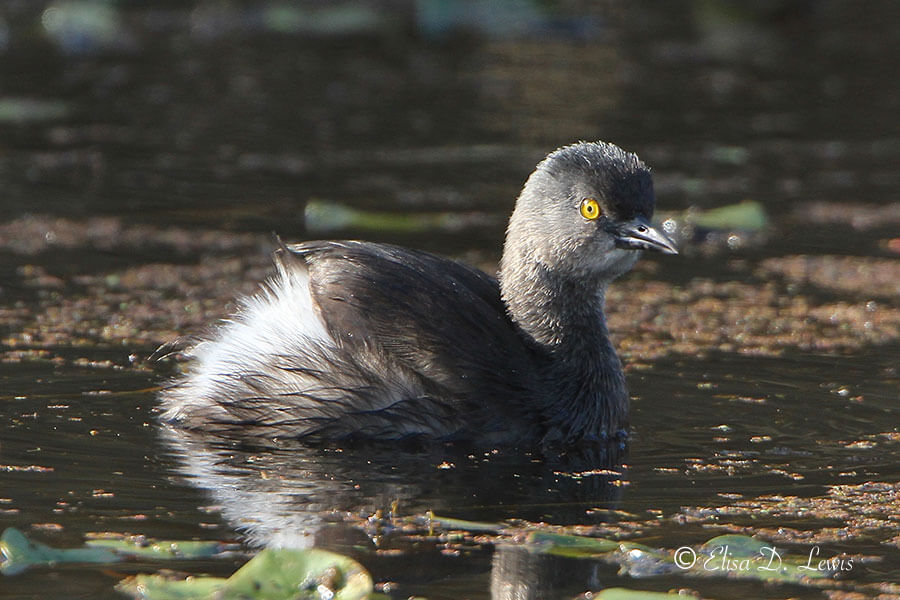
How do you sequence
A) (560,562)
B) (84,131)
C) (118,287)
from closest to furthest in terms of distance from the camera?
(560,562) < (118,287) < (84,131)

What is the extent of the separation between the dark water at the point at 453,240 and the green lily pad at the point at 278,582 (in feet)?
0.59

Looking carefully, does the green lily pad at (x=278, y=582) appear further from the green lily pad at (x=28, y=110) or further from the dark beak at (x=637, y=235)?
the green lily pad at (x=28, y=110)

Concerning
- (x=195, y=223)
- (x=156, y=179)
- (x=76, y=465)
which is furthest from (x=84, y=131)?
(x=76, y=465)

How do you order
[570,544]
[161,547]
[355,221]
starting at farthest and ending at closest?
[355,221], [570,544], [161,547]

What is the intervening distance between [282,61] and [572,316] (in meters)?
9.19

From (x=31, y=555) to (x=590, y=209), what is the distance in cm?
279

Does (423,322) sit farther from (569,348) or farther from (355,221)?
(355,221)

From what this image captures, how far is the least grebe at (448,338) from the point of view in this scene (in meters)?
5.50

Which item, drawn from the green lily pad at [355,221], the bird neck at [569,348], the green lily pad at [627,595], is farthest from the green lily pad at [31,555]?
the green lily pad at [355,221]

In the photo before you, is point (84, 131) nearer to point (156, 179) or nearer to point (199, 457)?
point (156, 179)

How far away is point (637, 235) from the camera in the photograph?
6031 mm

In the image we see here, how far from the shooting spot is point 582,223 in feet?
19.9

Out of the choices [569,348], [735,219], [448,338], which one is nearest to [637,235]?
[569,348]

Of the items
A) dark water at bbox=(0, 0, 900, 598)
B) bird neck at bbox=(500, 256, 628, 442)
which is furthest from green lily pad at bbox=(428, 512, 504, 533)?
bird neck at bbox=(500, 256, 628, 442)
